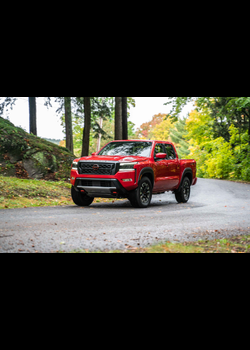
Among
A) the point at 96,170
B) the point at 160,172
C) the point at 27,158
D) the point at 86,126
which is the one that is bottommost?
the point at 160,172

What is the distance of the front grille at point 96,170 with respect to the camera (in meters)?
11.1

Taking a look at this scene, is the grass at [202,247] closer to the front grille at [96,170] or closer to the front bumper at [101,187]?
the front bumper at [101,187]

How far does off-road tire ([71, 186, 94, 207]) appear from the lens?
11.9 metres

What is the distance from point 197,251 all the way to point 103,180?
5.35 m

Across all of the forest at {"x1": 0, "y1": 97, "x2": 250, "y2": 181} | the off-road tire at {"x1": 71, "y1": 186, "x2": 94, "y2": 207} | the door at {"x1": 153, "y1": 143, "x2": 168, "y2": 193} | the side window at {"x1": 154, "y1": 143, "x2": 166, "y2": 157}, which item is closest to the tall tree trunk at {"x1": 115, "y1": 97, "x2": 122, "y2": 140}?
the forest at {"x1": 0, "y1": 97, "x2": 250, "y2": 181}

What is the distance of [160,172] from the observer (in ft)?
40.9

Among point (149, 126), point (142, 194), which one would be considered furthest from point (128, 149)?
point (149, 126)

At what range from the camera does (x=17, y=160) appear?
16984 mm

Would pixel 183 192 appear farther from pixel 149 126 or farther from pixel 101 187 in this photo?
pixel 149 126

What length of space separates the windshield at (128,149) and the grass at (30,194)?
89.9 inches

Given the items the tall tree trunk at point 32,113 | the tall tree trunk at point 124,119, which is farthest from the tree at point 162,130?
the tall tree trunk at point 124,119

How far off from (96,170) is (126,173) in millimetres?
881
